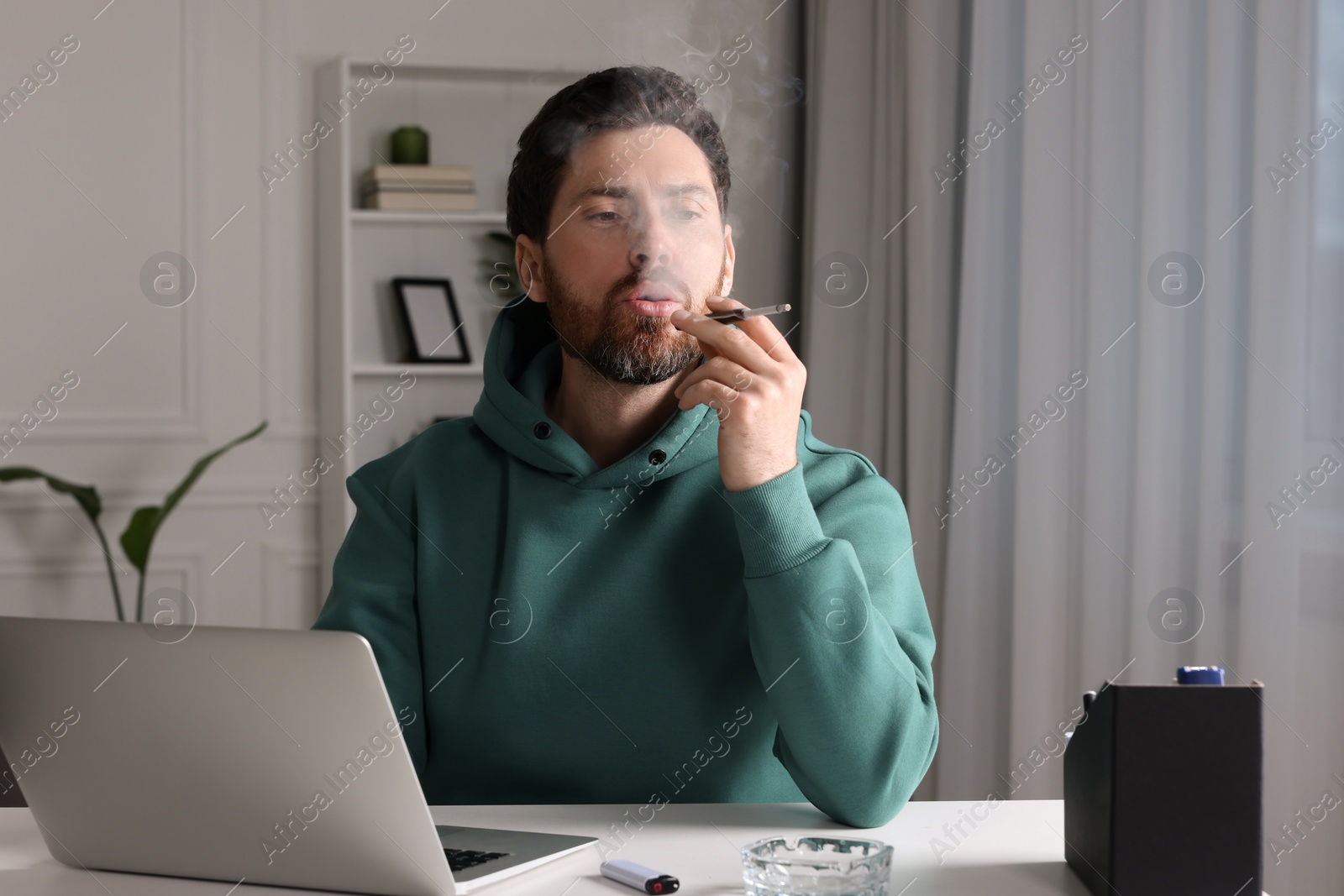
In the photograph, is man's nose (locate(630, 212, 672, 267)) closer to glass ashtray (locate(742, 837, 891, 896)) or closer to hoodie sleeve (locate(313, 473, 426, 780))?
hoodie sleeve (locate(313, 473, 426, 780))

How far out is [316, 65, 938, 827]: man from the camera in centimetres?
125

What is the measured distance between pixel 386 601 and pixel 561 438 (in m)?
0.27

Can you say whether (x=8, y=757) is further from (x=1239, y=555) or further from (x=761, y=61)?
(x=761, y=61)

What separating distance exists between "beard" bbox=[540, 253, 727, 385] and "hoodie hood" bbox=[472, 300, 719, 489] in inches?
2.4

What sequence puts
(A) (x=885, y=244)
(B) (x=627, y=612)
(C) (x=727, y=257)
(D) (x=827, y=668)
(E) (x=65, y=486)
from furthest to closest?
1. (E) (x=65, y=486)
2. (A) (x=885, y=244)
3. (C) (x=727, y=257)
4. (B) (x=627, y=612)
5. (D) (x=827, y=668)

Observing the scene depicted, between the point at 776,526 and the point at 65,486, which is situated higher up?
the point at 776,526

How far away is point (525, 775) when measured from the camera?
1.33 m

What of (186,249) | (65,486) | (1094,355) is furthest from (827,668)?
(186,249)

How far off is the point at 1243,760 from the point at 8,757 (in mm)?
907

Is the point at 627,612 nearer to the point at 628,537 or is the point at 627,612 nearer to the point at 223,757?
the point at 628,537

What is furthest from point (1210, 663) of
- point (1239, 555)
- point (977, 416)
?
point (977, 416)

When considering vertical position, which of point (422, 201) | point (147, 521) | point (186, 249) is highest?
point (422, 201)

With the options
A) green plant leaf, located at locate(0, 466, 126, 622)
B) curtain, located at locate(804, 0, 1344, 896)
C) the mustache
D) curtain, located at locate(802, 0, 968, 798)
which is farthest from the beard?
green plant leaf, located at locate(0, 466, 126, 622)

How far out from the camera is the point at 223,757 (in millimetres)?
857
